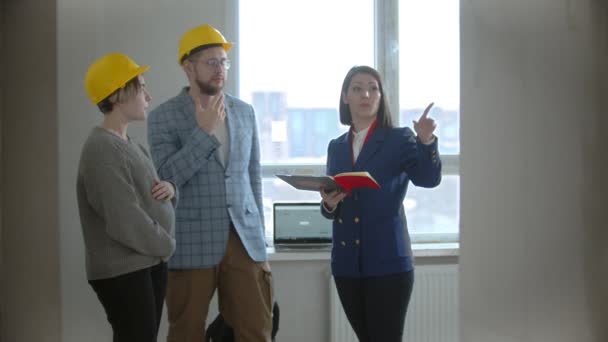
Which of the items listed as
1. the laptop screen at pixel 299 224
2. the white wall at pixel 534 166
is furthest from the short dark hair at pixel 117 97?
the laptop screen at pixel 299 224

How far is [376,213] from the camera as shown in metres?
1.92

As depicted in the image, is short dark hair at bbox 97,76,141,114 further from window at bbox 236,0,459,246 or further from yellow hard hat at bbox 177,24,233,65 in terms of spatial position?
window at bbox 236,0,459,246

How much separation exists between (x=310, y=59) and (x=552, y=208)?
72.3 inches

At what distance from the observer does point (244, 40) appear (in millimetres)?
2980

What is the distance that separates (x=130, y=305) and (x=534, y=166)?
1.11 meters

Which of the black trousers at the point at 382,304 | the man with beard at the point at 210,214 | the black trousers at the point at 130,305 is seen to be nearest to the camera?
the black trousers at the point at 130,305

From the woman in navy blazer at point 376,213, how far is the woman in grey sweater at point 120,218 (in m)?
0.55

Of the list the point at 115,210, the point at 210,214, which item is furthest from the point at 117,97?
the point at 210,214

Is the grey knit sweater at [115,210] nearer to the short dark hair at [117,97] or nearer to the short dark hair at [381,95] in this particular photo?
the short dark hair at [117,97]

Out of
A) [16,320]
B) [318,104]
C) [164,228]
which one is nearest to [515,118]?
[164,228]

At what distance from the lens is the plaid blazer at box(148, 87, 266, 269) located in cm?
194

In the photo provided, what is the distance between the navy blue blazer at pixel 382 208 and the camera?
1879 mm

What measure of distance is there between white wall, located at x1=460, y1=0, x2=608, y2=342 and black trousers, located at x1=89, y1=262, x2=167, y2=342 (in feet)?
2.82

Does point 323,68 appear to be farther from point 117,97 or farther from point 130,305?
point 130,305
